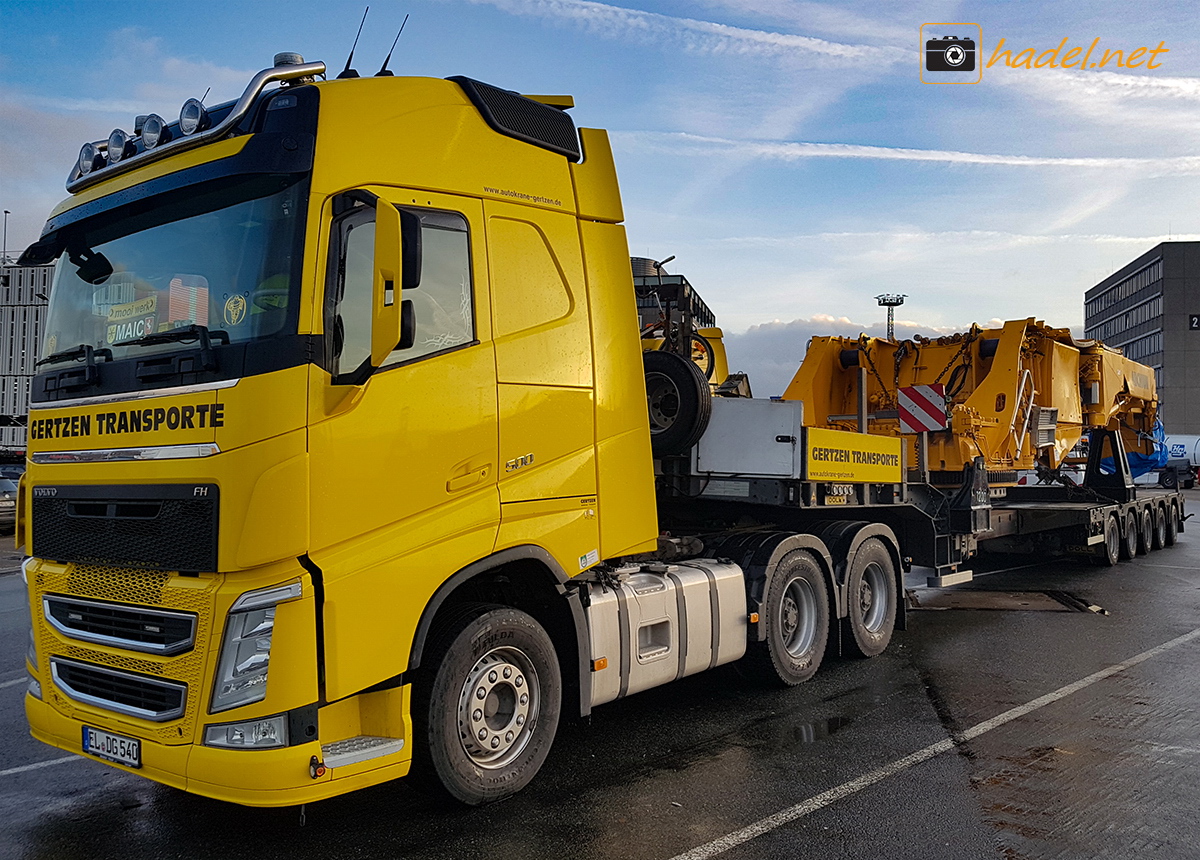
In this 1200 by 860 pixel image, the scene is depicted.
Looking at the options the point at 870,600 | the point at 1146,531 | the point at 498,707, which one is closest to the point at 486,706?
the point at 498,707

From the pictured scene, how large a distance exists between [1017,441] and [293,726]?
37.0ft

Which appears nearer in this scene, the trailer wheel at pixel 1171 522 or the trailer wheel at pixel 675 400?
→ the trailer wheel at pixel 675 400

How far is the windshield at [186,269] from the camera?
4.14m

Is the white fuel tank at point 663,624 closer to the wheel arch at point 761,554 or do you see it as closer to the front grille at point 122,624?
the wheel arch at point 761,554

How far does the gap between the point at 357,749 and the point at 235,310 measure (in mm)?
1920

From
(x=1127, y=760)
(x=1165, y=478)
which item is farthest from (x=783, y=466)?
(x=1165, y=478)

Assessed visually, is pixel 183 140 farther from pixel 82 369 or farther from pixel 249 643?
pixel 249 643

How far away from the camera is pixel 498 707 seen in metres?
4.88

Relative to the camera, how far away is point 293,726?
3.97 metres

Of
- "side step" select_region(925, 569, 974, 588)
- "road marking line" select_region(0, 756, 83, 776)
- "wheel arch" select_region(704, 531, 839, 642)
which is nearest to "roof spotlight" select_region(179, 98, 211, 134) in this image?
"road marking line" select_region(0, 756, 83, 776)

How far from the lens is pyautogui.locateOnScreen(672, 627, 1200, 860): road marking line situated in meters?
4.36

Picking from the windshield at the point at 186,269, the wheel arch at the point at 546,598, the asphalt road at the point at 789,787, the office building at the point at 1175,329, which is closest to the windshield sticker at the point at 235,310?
the windshield at the point at 186,269

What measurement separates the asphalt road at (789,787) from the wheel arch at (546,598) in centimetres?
56

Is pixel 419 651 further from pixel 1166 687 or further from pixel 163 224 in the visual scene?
pixel 1166 687
